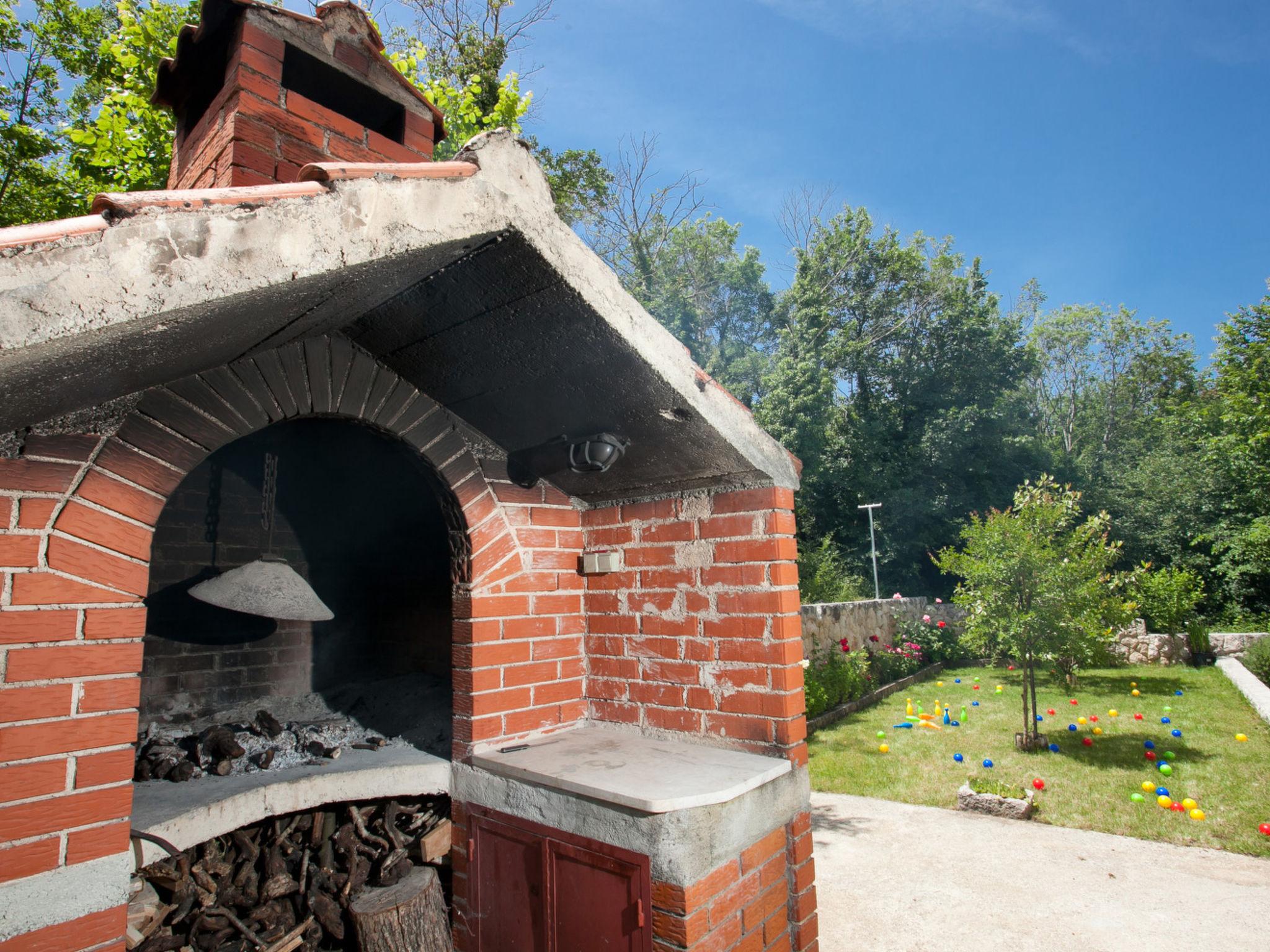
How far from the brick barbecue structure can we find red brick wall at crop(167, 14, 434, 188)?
0.02 metres

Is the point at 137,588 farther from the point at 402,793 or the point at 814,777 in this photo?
the point at 814,777

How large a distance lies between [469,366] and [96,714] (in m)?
1.79

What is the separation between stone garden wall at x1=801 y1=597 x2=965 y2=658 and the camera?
1019 centimetres

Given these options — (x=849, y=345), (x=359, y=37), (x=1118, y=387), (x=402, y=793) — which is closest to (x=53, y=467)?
(x=402, y=793)

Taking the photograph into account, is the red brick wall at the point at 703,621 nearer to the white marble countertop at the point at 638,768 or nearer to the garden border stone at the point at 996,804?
the white marble countertop at the point at 638,768

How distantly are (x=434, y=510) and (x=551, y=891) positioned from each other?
8.98 ft

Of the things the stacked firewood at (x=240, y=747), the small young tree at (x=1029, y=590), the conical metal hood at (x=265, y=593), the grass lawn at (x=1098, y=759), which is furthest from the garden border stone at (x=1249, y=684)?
the conical metal hood at (x=265, y=593)

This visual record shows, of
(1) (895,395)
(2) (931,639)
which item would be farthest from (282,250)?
(1) (895,395)

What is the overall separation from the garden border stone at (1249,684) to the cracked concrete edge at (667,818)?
9094 millimetres

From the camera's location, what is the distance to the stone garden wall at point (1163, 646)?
508 inches

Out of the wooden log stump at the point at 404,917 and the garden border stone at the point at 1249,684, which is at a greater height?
the wooden log stump at the point at 404,917

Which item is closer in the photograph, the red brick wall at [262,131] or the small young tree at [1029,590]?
the red brick wall at [262,131]

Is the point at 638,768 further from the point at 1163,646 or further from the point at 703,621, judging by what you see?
the point at 1163,646

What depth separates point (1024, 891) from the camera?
4.31 m
